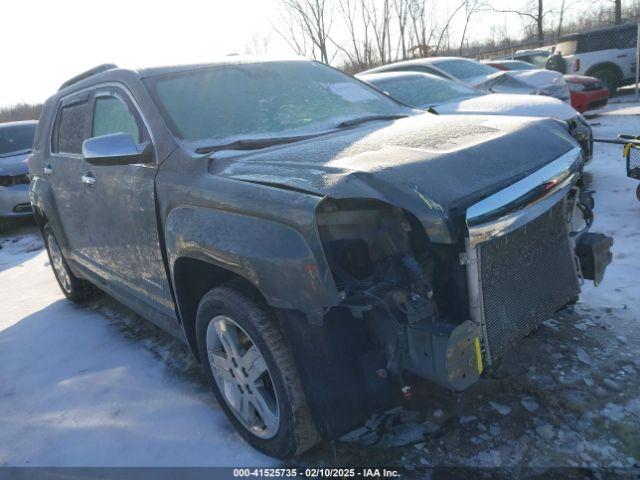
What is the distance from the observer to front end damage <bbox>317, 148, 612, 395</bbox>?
1971 mm

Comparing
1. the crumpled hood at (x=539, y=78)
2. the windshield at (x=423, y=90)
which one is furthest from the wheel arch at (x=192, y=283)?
the crumpled hood at (x=539, y=78)

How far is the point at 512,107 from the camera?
19.1 feet

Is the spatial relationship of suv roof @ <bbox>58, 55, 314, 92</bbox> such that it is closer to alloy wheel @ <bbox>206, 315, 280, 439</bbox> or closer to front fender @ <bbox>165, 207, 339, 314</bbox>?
front fender @ <bbox>165, 207, 339, 314</bbox>

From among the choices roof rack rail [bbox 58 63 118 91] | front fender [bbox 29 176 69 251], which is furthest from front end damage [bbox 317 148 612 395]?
front fender [bbox 29 176 69 251]

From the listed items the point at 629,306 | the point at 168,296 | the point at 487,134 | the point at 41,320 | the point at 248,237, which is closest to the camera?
the point at 248,237

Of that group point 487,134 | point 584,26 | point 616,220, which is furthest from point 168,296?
point 584,26

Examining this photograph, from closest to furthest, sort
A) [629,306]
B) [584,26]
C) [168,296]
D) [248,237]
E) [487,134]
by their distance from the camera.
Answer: [248,237], [487,134], [168,296], [629,306], [584,26]

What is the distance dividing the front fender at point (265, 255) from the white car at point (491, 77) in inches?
261

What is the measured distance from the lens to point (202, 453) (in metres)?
2.59

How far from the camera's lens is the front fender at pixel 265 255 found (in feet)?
6.36

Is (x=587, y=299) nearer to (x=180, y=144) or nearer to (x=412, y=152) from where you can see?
(x=412, y=152)

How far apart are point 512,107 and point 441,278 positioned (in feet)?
14.3

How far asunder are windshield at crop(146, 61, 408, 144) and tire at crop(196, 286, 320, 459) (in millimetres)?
964

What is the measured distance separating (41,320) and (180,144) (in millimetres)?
2945
